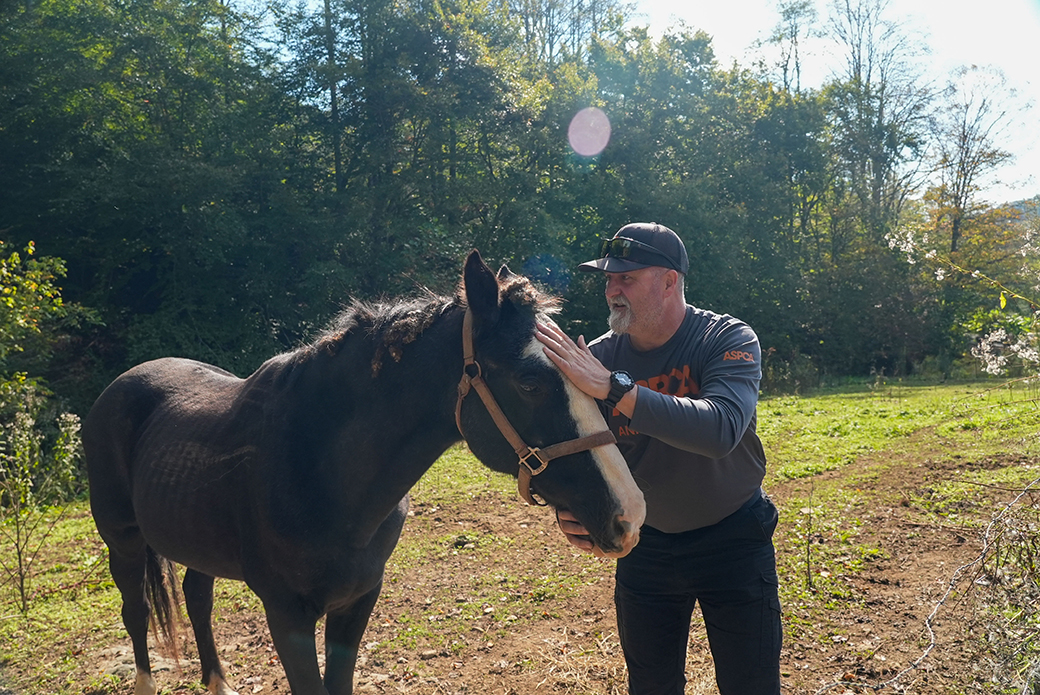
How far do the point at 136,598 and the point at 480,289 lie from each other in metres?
3.26

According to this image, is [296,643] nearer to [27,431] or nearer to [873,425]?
[27,431]

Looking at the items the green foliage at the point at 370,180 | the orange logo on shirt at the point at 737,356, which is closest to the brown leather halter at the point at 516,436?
the orange logo on shirt at the point at 737,356

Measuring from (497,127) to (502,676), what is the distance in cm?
1818

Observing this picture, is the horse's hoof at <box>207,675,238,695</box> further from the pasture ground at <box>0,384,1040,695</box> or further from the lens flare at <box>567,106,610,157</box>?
the lens flare at <box>567,106,610,157</box>

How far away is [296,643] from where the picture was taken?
265cm

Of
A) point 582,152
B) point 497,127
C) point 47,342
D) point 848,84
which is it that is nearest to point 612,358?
point 47,342

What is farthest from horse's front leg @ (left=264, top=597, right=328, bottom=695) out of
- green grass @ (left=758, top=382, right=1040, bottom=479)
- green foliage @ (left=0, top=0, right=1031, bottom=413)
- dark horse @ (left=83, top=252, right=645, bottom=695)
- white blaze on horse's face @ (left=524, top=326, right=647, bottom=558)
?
green grass @ (left=758, top=382, right=1040, bottom=479)

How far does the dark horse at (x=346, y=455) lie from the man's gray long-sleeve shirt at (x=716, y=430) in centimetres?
36

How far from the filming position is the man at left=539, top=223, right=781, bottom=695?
Answer: 239cm

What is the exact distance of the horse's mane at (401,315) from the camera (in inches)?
94.2

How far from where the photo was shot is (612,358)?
2.79 metres

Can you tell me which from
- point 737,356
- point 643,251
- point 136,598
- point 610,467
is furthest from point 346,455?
point 136,598

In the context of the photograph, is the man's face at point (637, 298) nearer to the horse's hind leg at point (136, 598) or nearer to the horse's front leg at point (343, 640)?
the horse's front leg at point (343, 640)

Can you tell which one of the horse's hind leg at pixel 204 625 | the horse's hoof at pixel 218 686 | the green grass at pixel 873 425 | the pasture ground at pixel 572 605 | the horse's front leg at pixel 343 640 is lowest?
the green grass at pixel 873 425
